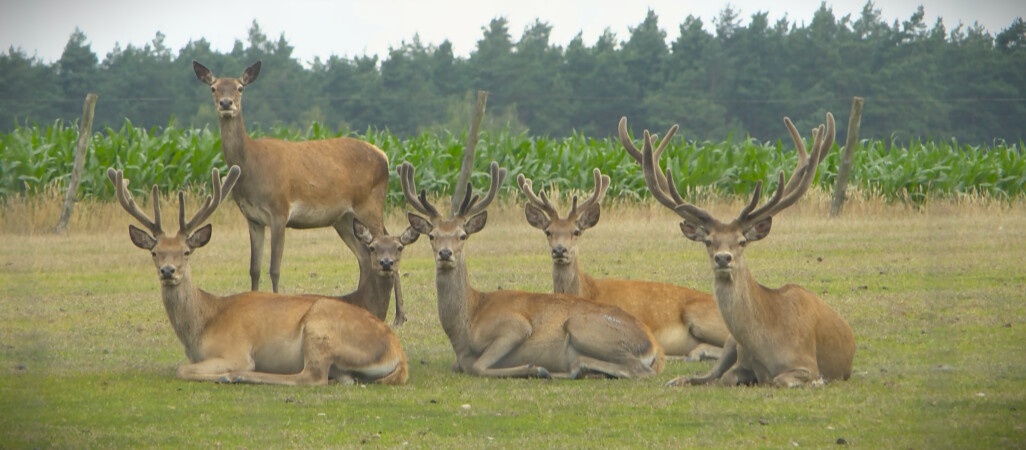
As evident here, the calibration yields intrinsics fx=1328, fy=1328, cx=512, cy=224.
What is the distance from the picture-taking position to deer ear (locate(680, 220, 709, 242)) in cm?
803

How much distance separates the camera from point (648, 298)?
32.6ft

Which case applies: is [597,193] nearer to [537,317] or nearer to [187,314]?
[537,317]

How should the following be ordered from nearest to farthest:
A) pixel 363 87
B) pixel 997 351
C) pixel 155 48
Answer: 1. pixel 997 351
2. pixel 155 48
3. pixel 363 87

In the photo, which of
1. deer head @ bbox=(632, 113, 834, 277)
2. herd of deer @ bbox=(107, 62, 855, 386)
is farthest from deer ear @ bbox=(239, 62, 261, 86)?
deer head @ bbox=(632, 113, 834, 277)

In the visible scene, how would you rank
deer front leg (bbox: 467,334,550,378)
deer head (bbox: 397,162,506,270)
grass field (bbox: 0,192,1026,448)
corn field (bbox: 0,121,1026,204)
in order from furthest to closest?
1. corn field (bbox: 0,121,1026,204)
2. deer head (bbox: 397,162,506,270)
3. deer front leg (bbox: 467,334,550,378)
4. grass field (bbox: 0,192,1026,448)

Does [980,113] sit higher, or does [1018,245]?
[980,113]

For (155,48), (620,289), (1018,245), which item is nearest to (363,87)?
(155,48)

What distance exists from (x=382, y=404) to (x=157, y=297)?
5784mm

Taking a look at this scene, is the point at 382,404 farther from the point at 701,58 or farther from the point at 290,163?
the point at 701,58

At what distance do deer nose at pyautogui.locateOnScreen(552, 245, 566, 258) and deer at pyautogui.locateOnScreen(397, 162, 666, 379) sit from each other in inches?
26.2

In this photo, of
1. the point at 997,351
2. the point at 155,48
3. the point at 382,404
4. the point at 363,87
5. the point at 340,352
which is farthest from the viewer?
the point at 363,87

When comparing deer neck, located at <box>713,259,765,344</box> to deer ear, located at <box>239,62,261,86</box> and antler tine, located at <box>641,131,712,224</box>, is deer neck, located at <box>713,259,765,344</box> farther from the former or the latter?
deer ear, located at <box>239,62,261,86</box>

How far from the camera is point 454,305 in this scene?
9078 mm

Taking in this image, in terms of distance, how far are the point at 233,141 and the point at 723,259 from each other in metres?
5.88
